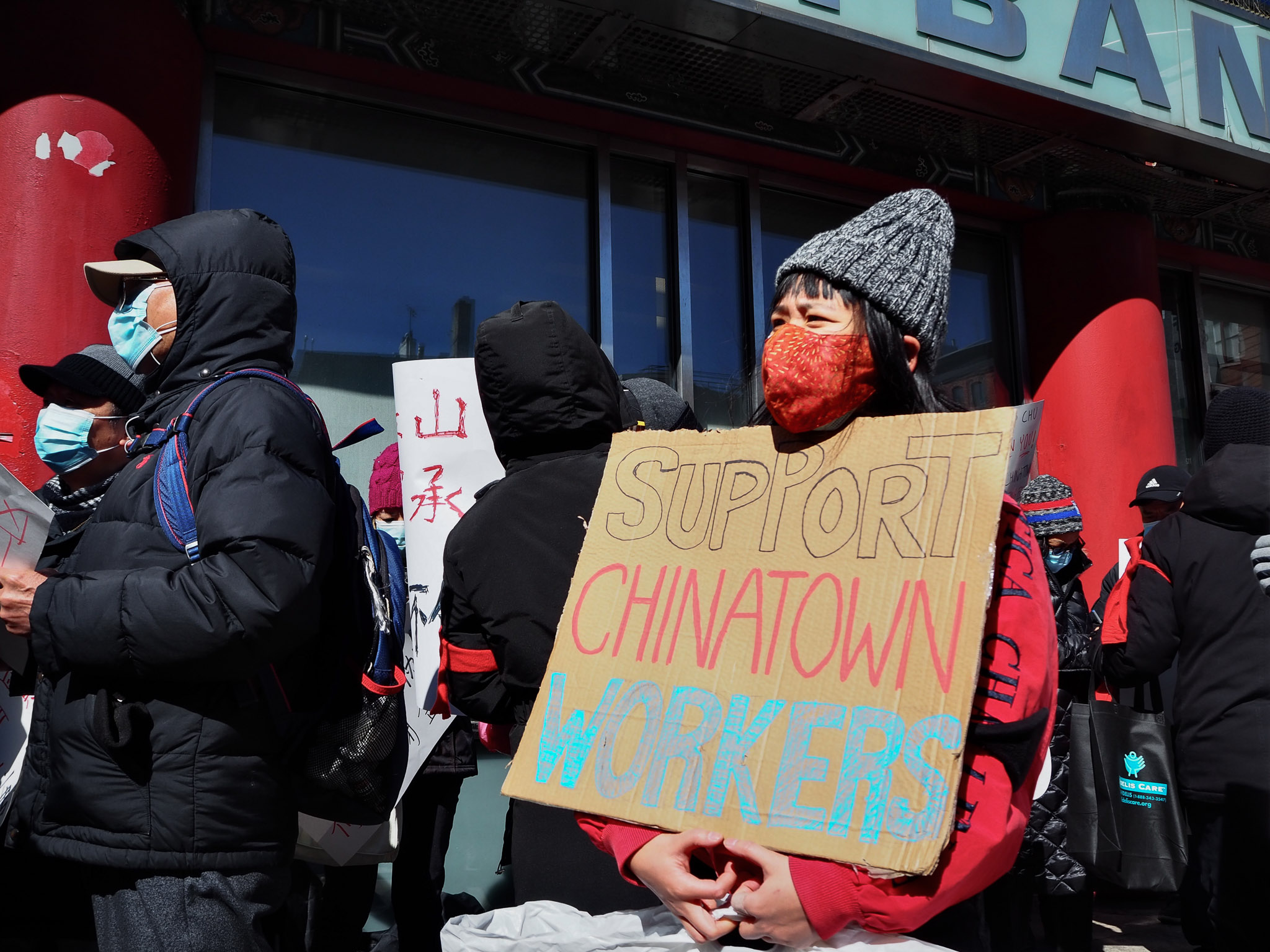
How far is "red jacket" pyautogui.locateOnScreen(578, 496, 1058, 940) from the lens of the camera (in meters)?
1.21

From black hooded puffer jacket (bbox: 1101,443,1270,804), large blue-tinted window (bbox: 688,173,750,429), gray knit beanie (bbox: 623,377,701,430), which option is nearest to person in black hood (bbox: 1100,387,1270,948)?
black hooded puffer jacket (bbox: 1101,443,1270,804)

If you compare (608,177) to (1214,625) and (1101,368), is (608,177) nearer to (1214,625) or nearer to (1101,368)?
(1101,368)

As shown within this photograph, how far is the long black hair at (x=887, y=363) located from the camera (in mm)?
1442

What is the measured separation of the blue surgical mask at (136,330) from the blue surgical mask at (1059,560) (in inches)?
142

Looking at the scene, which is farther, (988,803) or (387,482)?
Result: (387,482)

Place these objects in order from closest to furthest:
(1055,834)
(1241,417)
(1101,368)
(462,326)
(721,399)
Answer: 1. (1241,417)
2. (1055,834)
3. (462,326)
4. (721,399)
5. (1101,368)

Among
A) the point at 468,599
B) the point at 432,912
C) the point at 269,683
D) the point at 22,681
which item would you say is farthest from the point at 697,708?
the point at 432,912

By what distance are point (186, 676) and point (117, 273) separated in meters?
0.94

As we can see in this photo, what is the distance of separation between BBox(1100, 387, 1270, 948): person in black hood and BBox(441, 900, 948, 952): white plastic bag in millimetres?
2677

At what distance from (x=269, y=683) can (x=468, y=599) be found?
448mm

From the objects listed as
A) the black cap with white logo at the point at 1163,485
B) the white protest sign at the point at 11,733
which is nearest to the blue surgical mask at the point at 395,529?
the white protest sign at the point at 11,733

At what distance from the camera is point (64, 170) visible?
4.01 meters

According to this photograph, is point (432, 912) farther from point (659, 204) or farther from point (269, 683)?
point (659, 204)

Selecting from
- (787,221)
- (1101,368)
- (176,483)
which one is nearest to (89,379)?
(176,483)
